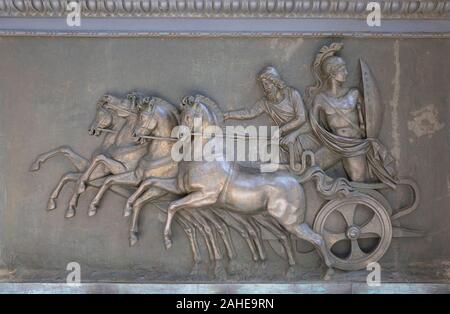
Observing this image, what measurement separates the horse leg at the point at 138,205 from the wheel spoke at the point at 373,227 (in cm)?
166

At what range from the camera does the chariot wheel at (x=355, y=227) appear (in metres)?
4.88

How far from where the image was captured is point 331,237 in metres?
4.92

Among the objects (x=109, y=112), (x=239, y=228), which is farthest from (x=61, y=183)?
(x=239, y=228)

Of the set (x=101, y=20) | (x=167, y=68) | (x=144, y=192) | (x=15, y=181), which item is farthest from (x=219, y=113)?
(x=15, y=181)

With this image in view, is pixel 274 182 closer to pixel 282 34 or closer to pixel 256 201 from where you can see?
pixel 256 201

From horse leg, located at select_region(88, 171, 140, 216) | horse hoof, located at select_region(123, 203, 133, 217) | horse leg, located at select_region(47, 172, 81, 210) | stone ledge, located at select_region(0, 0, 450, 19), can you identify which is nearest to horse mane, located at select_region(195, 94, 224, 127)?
stone ledge, located at select_region(0, 0, 450, 19)

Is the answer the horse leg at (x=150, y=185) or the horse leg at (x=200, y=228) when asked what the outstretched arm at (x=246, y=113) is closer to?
the horse leg at (x=150, y=185)

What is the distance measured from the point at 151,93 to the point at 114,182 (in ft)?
2.62

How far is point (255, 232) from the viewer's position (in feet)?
16.2

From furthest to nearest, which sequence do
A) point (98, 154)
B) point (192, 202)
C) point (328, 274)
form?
point (98, 154), point (328, 274), point (192, 202)

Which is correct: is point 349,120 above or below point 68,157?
above

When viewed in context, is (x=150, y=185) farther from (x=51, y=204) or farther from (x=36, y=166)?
(x=36, y=166)

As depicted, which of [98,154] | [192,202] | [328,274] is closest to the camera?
[192,202]

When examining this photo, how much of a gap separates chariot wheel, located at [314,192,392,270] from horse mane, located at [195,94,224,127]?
111 centimetres
